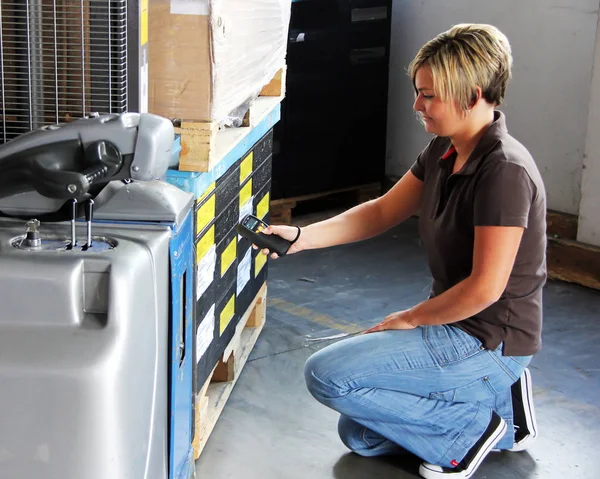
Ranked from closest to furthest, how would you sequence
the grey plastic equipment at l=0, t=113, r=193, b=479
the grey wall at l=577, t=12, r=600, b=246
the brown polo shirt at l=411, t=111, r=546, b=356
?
the grey plastic equipment at l=0, t=113, r=193, b=479 < the brown polo shirt at l=411, t=111, r=546, b=356 < the grey wall at l=577, t=12, r=600, b=246

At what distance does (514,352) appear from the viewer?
2938 millimetres

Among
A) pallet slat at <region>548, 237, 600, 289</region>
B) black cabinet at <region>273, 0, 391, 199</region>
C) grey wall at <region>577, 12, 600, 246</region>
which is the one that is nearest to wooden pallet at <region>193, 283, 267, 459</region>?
black cabinet at <region>273, 0, 391, 199</region>

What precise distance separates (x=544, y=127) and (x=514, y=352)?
9.16 ft

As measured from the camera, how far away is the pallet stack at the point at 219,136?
2633 mm

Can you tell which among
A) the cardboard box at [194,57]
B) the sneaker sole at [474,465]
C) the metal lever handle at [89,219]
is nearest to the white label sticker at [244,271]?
the cardboard box at [194,57]

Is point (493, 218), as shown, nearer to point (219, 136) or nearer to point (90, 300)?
point (219, 136)

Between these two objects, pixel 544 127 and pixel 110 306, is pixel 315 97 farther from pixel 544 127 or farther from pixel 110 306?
pixel 110 306

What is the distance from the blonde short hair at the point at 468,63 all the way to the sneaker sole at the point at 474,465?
1069 mm

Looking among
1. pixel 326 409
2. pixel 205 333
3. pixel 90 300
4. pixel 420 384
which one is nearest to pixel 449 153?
pixel 420 384

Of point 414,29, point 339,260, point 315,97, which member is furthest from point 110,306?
point 414,29

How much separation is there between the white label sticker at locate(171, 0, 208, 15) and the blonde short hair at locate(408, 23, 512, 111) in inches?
26.5

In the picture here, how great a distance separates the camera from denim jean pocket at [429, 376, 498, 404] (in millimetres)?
2973

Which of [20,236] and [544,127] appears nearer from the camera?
[20,236]

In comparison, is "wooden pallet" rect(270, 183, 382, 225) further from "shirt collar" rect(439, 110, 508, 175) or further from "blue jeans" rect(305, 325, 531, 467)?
"shirt collar" rect(439, 110, 508, 175)
